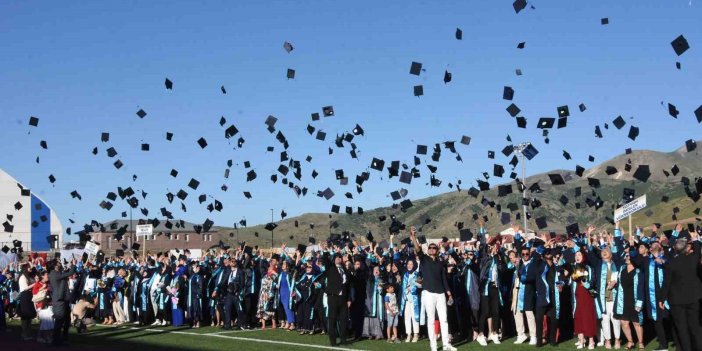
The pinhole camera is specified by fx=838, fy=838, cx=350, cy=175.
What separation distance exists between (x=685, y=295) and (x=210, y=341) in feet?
34.4

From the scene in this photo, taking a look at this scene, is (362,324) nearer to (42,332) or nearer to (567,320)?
(567,320)

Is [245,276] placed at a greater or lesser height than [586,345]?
greater

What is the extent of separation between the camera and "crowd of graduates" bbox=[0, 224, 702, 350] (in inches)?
581

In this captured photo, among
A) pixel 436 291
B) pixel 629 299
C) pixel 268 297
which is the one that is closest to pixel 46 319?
pixel 268 297

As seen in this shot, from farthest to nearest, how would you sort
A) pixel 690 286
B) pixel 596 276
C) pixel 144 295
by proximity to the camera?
pixel 144 295, pixel 596 276, pixel 690 286

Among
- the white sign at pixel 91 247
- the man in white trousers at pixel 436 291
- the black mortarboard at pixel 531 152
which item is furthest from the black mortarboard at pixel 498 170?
the white sign at pixel 91 247

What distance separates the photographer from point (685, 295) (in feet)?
42.0

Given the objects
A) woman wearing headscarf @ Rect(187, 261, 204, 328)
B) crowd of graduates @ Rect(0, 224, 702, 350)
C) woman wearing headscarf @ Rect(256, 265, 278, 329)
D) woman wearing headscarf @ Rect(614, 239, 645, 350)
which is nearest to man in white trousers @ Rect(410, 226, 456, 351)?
crowd of graduates @ Rect(0, 224, 702, 350)

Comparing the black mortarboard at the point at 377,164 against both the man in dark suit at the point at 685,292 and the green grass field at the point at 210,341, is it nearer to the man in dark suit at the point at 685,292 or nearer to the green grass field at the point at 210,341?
the green grass field at the point at 210,341

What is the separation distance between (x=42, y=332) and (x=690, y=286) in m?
14.4

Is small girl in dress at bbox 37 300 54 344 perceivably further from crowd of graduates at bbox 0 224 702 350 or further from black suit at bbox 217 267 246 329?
black suit at bbox 217 267 246 329

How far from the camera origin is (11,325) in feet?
88.4

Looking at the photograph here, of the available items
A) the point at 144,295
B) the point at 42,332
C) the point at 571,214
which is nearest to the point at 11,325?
the point at 144,295

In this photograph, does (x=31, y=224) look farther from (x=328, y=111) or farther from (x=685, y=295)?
(x=685, y=295)
